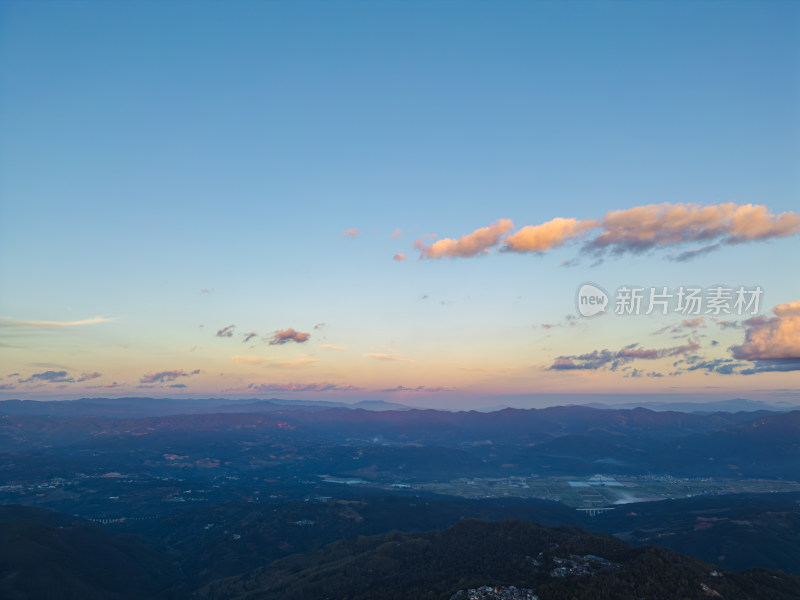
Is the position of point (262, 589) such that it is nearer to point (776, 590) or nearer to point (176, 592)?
point (176, 592)

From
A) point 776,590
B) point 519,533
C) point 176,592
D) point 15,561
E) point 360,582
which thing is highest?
point 776,590

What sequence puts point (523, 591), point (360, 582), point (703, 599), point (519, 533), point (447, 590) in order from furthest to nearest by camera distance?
1. point (519, 533)
2. point (360, 582)
3. point (447, 590)
4. point (523, 591)
5. point (703, 599)

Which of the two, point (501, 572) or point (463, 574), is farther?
point (463, 574)

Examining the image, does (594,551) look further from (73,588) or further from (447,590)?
(73,588)

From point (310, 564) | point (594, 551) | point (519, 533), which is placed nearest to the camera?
point (594, 551)

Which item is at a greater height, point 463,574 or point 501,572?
point 501,572

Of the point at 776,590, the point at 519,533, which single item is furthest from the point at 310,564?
the point at 776,590

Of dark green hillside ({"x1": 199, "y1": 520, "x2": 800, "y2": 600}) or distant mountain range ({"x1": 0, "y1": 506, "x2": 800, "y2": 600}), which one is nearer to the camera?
dark green hillside ({"x1": 199, "y1": 520, "x2": 800, "y2": 600})

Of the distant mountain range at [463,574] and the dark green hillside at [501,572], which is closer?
the dark green hillside at [501,572]

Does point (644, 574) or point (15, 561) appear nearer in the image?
point (644, 574)

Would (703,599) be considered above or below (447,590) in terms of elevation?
above
